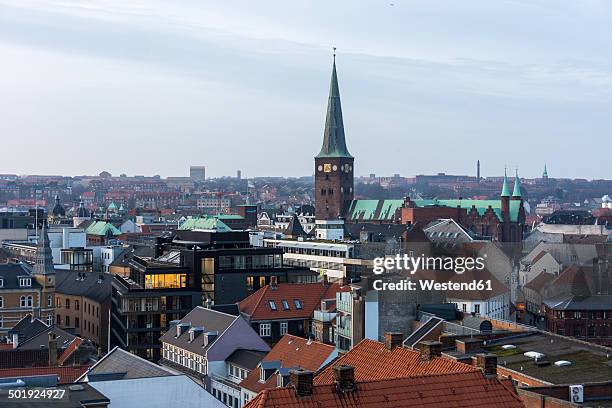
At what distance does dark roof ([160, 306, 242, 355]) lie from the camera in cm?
7000

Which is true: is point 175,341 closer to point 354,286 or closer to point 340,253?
point 354,286

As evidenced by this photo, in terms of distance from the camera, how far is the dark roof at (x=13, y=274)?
321ft

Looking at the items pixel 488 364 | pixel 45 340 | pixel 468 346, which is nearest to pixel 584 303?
pixel 45 340

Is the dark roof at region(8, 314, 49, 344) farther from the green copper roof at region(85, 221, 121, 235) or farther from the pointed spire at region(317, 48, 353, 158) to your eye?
the pointed spire at region(317, 48, 353, 158)

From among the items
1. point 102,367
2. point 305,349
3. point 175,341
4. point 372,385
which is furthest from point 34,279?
point 372,385

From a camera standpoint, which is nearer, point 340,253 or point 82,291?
point 82,291

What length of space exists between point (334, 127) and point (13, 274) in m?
105

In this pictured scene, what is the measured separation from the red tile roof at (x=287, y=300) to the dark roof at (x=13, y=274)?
85.6 ft

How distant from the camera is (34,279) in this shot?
100250mm

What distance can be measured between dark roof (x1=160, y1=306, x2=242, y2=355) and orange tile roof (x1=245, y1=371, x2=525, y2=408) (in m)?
36.3

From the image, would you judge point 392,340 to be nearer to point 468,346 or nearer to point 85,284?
point 468,346

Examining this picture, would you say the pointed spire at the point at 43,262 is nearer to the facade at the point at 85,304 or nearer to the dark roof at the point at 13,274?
the dark roof at the point at 13,274

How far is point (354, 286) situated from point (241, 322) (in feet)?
41.0

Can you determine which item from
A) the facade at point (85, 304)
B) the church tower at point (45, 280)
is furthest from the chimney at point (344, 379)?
the church tower at point (45, 280)
